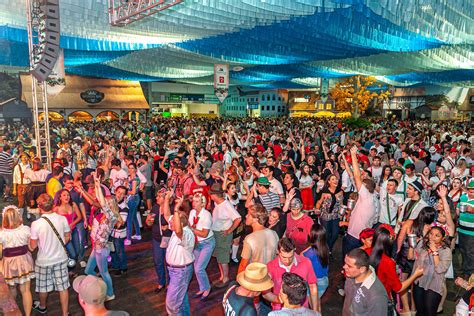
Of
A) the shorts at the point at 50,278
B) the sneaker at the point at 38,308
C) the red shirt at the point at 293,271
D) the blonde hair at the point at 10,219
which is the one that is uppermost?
the blonde hair at the point at 10,219

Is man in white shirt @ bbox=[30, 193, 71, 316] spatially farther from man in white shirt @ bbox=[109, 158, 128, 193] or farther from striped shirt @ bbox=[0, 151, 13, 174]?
striped shirt @ bbox=[0, 151, 13, 174]

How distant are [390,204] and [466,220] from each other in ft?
3.33

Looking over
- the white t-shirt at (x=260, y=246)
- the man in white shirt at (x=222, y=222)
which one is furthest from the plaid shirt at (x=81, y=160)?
the white t-shirt at (x=260, y=246)

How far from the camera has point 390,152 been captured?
11312mm

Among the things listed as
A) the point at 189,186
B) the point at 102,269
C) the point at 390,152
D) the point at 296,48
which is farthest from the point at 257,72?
the point at 102,269

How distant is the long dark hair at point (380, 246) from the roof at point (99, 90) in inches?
1275

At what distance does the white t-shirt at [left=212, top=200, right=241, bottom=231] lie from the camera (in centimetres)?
485

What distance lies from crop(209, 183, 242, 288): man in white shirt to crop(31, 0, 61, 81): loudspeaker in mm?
6935

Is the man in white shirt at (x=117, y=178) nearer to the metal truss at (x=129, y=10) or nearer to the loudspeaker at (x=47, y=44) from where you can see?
the loudspeaker at (x=47, y=44)

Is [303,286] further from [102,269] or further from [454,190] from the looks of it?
[454,190]

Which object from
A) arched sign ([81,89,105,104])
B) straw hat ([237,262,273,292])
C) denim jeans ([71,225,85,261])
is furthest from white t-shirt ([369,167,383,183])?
arched sign ([81,89,105,104])

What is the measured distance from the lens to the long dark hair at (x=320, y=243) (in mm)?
3750

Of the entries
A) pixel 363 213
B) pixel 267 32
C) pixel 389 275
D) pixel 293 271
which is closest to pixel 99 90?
pixel 267 32

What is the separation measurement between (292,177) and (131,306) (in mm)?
3097
